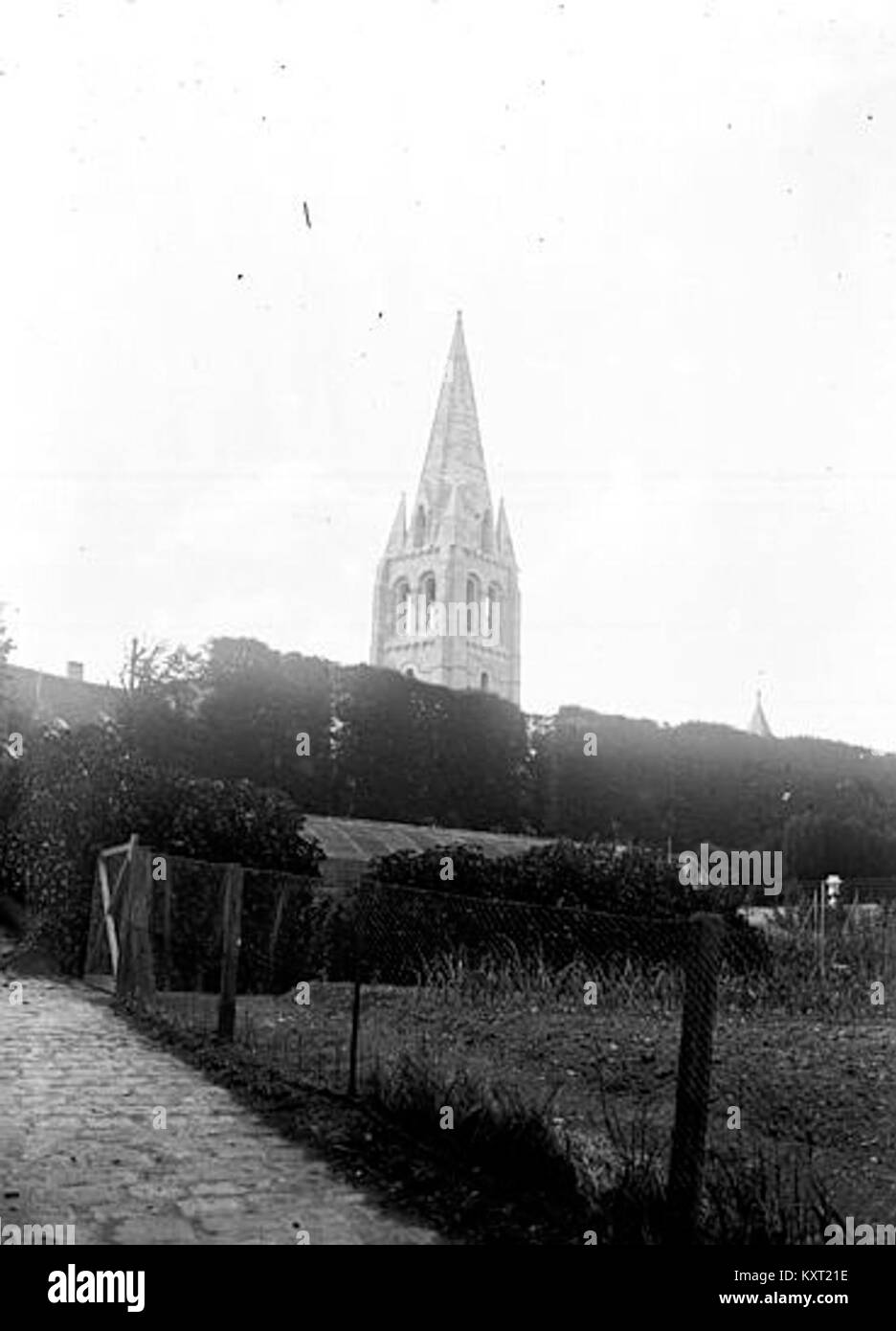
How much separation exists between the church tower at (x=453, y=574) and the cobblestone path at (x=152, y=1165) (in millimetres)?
59857

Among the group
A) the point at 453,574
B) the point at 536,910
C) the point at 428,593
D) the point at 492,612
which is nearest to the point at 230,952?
the point at 536,910

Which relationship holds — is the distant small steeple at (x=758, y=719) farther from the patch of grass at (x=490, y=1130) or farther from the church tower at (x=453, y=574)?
the patch of grass at (x=490, y=1130)

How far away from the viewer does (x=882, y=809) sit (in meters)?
36.2

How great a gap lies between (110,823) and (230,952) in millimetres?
5082

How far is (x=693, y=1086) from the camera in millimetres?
3508

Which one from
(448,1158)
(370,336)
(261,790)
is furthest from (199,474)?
(448,1158)

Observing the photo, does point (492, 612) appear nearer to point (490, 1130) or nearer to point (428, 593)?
point (428, 593)

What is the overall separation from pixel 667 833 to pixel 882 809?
21.7 feet

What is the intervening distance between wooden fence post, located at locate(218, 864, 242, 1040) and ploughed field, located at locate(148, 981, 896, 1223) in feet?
0.64

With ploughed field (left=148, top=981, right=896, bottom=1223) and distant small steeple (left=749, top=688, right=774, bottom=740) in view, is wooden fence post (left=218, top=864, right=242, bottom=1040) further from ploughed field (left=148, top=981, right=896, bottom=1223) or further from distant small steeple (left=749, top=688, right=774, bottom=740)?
distant small steeple (left=749, top=688, right=774, bottom=740)

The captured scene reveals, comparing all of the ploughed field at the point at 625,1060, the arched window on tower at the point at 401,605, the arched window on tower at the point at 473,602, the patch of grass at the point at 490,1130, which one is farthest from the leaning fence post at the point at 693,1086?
the arched window on tower at the point at 401,605

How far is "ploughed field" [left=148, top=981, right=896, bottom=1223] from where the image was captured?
200 inches

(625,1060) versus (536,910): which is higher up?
(536,910)
